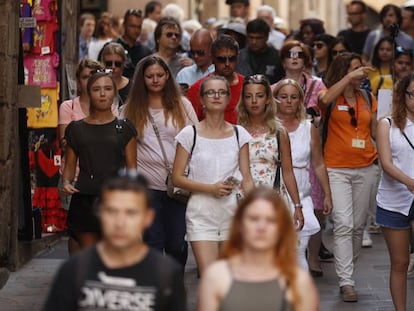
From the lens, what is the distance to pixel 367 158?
411 inches

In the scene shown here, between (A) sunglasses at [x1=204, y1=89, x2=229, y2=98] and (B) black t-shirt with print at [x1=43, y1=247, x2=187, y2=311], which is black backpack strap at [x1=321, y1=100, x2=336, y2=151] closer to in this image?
(A) sunglasses at [x1=204, y1=89, x2=229, y2=98]

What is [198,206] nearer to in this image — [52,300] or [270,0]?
[52,300]

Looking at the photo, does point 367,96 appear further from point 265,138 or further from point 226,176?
point 226,176

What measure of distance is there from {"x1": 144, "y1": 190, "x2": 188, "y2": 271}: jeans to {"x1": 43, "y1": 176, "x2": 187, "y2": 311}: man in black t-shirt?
390 cm

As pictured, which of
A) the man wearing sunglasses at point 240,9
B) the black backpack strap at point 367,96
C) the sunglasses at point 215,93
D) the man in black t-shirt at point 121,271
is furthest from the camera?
the man wearing sunglasses at point 240,9

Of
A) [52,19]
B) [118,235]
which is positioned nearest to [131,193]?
[118,235]

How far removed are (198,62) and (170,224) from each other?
3.35 m

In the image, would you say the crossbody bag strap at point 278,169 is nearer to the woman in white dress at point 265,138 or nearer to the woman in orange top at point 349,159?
the woman in white dress at point 265,138

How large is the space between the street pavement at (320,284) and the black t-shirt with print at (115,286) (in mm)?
4618

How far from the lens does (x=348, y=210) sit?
10250 millimetres

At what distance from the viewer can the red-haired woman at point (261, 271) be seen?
5.05m

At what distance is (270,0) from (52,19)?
66.4 ft

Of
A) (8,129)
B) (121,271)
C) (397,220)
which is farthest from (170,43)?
(121,271)

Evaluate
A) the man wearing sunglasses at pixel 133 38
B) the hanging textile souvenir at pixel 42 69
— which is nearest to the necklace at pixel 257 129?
the hanging textile souvenir at pixel 42 69
